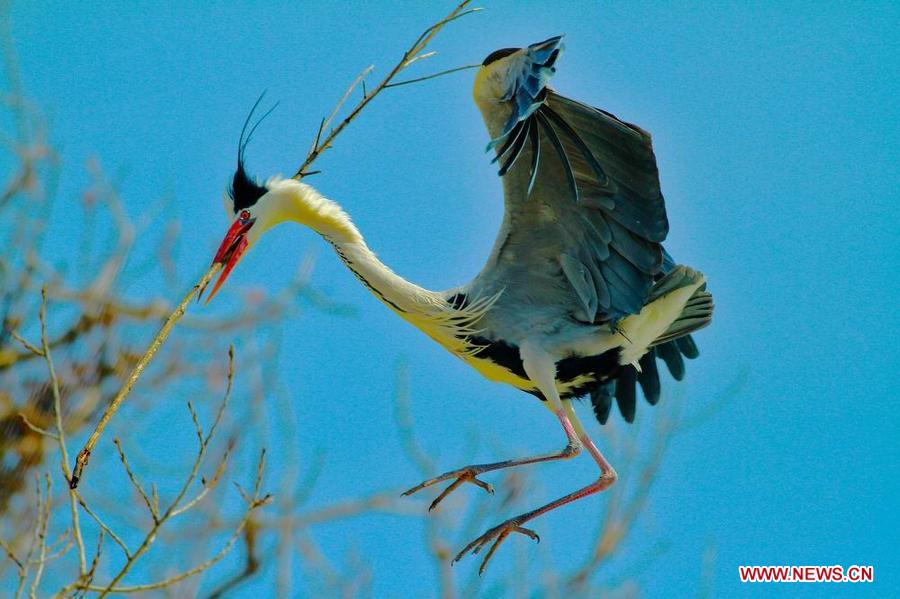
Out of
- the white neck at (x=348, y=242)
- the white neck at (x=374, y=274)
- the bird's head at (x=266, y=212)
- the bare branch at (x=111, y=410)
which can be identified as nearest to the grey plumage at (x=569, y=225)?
the white neck at (x=374, y=274)

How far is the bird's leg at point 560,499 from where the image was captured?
170 inches

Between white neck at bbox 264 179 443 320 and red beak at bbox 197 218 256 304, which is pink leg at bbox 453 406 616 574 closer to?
white neck at bbox 264 179 443 320

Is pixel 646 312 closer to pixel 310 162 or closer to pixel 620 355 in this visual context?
pixel 620 355

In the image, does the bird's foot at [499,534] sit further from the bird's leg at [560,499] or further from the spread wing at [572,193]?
the spread wing at [572,193]

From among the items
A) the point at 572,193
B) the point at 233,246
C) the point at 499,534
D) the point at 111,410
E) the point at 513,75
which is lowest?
the point at 111,410

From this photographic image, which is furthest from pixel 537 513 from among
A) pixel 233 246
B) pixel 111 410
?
pixel 111 410

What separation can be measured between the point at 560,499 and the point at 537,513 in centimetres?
17

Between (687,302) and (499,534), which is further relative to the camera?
(687,302)

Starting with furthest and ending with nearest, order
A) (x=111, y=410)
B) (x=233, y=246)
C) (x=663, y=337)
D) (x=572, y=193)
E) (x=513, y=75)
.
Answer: (x=663, y=337), (x=233, y=246), (x=572, y=193), (x=513, y=75), (x=111, y=410)

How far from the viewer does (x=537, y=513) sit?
4.41m

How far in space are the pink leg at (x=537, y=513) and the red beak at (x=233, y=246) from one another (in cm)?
151

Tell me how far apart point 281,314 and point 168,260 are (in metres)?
0.61

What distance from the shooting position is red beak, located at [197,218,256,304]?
4.72m

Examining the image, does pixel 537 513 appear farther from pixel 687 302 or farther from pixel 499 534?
pixel 687 302
